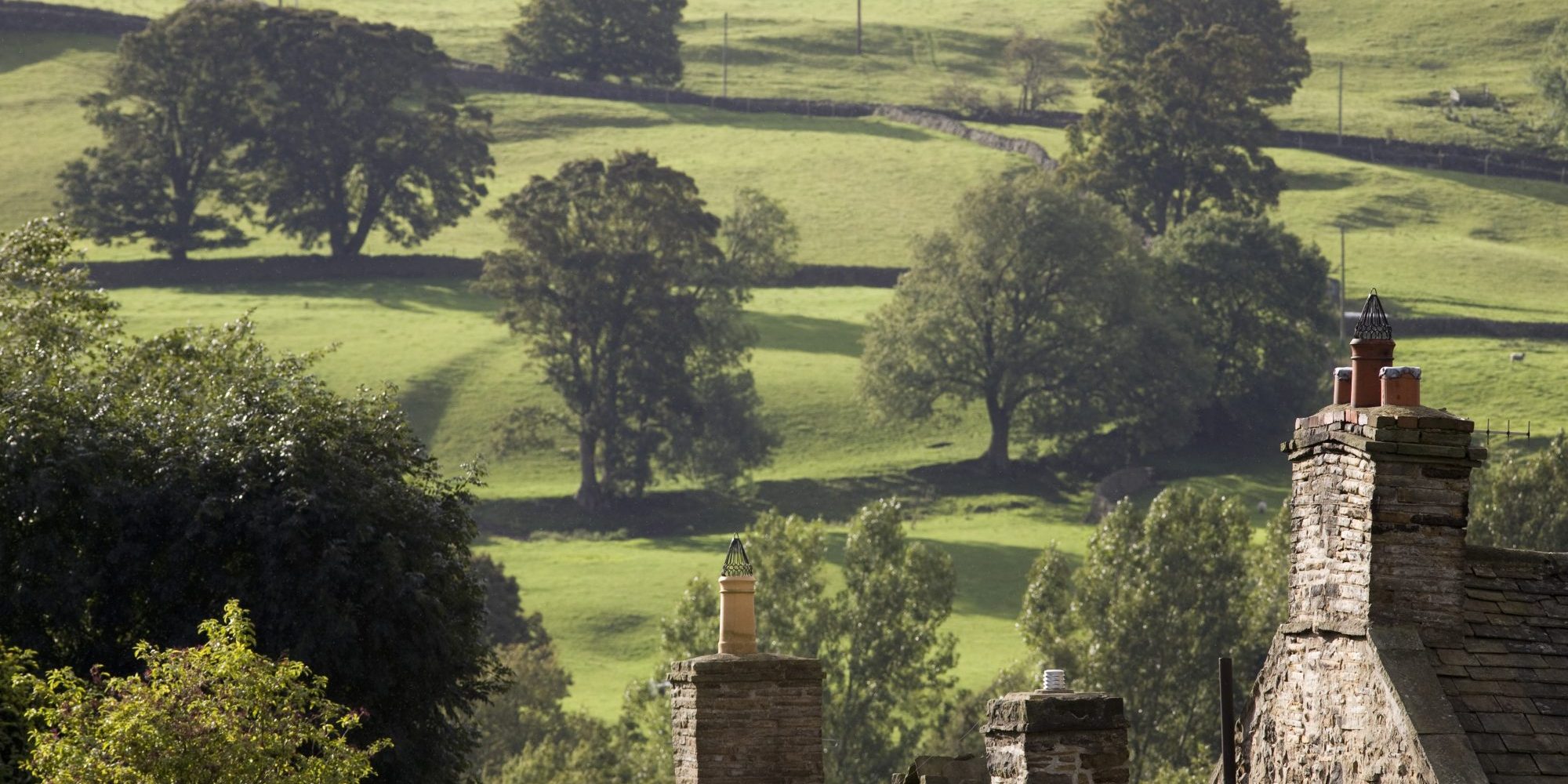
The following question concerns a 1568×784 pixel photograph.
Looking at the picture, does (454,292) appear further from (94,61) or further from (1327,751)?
(1327,751)

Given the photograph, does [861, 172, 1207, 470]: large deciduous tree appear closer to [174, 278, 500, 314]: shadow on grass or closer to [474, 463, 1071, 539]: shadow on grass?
[474, 463, 1071, 539]: shadow on grass

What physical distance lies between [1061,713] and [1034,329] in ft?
354

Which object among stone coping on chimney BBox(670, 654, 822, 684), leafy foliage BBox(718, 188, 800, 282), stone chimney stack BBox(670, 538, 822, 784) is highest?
stone coping on chimney BBox(670, 654, 822, 684)

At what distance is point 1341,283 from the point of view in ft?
426

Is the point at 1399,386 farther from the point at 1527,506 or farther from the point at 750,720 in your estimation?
the point at 1527,506

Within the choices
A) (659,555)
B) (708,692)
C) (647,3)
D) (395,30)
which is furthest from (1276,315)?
(708,692)

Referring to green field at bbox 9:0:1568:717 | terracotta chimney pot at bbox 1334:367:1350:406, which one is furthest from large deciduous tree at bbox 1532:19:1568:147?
terracotta chimney pot at bbox 1334:367:1350:406

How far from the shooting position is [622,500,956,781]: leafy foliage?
73500 mm

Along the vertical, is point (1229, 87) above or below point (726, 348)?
above

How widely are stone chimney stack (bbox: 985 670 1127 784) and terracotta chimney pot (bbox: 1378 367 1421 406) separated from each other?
7.99 ft

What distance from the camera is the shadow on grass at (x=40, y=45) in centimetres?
16388

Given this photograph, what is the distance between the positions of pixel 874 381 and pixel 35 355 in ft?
250

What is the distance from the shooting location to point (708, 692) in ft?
55.1

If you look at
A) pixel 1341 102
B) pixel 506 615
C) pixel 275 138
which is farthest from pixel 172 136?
pixel 1341 102
